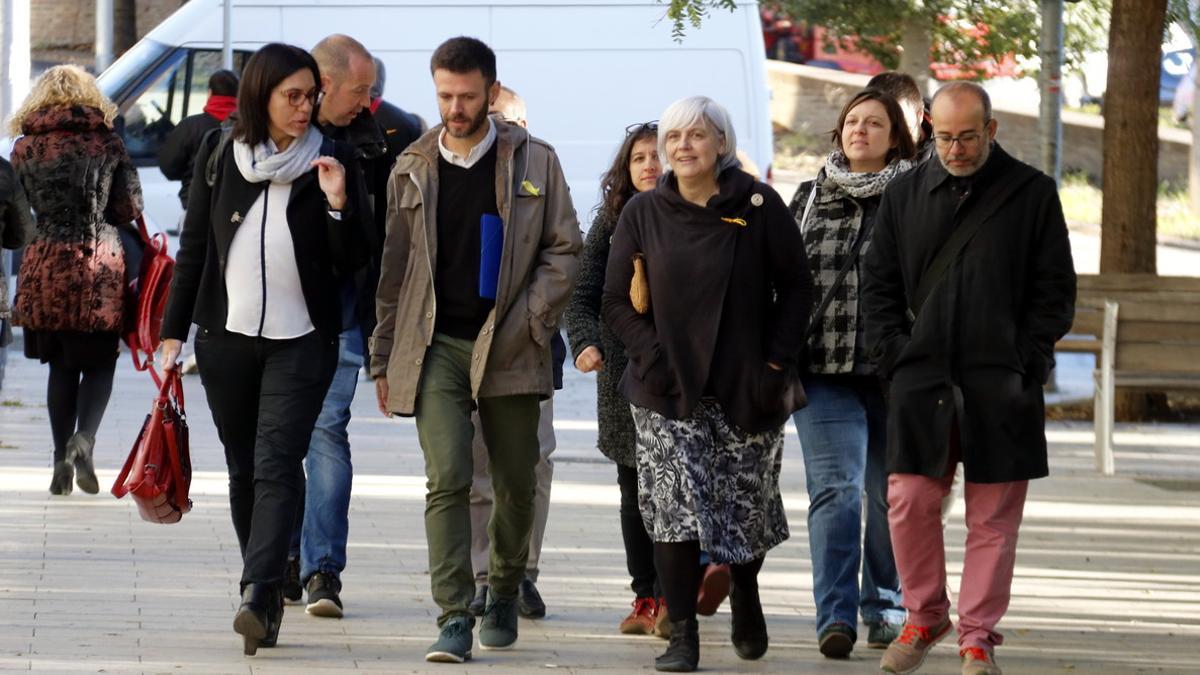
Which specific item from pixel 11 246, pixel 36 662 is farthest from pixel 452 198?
pixel 11 246

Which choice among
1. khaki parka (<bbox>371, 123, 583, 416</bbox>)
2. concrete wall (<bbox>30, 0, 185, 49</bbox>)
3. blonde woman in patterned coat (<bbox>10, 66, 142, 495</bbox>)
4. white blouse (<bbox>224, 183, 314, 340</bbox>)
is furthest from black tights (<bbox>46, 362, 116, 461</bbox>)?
concrete wall (<bbox>30, 0, 185, 49</bbox>)

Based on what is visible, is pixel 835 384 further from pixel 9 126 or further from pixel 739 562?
pixel 9 126

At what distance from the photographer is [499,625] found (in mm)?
6875

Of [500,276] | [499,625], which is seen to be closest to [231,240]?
[500,276]

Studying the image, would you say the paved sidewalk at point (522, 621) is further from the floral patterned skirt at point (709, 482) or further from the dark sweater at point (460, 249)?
the dark sweater at point (460, 249)

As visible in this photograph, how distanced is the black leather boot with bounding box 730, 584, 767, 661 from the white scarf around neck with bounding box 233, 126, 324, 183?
1878mm

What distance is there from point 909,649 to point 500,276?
65.6 inches

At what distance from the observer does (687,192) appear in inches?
262

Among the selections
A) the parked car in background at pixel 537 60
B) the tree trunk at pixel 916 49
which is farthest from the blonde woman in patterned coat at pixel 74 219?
the tree trunk at pixel 916 49

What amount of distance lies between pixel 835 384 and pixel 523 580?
1321 millimetres

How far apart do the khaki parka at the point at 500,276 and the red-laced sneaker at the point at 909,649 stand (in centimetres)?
134

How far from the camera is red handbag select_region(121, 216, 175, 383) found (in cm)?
890

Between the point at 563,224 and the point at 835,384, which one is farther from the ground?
the point at 563,224

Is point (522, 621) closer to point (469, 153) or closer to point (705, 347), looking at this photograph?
point (705, 347)
